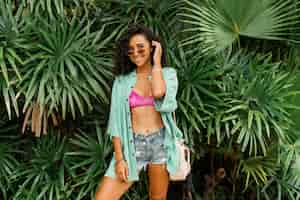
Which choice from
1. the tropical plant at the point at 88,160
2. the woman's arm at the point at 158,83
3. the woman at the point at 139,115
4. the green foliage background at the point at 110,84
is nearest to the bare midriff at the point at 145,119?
the woman at the point at 139,115

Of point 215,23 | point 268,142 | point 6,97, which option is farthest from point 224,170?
point 6,97

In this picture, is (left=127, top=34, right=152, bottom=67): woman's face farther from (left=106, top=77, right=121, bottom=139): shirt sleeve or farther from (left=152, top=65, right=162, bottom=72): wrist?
(left=106, top=77, right=121, bottom=139): shirt sleeve

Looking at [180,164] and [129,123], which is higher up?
[129,123]

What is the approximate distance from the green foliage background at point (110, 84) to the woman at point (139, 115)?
40 cm

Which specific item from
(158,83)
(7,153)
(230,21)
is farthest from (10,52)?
(230,21)

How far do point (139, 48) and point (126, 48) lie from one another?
0.07 m

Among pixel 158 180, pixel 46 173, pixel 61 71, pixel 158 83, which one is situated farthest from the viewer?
pixel 46 173

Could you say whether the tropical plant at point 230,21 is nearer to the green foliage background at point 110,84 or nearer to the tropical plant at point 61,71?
the green foliage background at point 110,84

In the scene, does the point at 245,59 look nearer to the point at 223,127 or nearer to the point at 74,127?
the point at 223,127

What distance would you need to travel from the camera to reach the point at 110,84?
125 inches

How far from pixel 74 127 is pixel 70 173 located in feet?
1.22

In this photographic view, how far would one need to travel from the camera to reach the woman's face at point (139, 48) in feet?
8.52

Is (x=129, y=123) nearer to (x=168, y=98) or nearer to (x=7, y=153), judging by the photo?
(x=168, y=98)

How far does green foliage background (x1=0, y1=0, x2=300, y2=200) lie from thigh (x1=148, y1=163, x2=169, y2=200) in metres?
0.43
